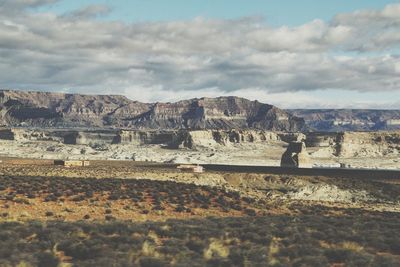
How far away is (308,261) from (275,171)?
195 feet

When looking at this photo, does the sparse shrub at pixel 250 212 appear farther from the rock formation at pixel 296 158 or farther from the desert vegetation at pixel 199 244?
the rock formation at pixel 296 158

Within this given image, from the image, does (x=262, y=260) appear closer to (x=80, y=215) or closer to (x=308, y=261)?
(x=308, y=261)

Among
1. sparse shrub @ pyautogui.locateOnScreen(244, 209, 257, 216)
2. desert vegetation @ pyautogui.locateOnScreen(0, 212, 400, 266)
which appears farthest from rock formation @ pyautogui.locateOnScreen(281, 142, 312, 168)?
desert vegetation @ pyautogui.locateOnScreen(0, 212, 400, 266)

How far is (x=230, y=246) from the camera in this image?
2080 centimetres

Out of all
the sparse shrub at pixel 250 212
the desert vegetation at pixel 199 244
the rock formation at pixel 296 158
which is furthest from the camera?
the rock formation at pixel 296 158

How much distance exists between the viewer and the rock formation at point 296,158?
377 ft

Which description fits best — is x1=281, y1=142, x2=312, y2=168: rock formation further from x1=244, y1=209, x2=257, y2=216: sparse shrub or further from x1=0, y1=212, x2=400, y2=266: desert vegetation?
x1=0, y1=212, x2=400, y2=266: desert vegetation

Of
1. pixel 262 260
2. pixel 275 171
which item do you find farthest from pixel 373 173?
pixel 262 260

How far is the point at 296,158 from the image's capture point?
11669cm

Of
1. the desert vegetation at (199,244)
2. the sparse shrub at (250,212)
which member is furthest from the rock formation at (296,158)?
the desert vegetation at (199,244)

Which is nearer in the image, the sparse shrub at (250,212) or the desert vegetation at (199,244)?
the desert vegetation at (199,244)

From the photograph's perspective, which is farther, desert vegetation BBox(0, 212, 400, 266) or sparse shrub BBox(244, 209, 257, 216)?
sparse shrub BBox(244, 209, 257, 216)

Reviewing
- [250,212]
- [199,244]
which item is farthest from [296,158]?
[199,244]

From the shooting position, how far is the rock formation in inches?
4528
